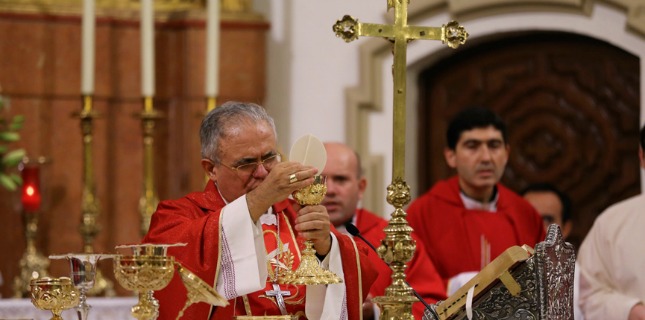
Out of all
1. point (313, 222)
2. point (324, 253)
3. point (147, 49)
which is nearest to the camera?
point (313, 222)

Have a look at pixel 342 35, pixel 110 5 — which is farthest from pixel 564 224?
pixel 342 35

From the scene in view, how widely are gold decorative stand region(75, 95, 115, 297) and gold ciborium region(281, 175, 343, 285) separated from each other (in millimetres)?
3102

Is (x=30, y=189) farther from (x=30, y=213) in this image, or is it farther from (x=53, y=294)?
(x=53, y=294)

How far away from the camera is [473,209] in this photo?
658cm

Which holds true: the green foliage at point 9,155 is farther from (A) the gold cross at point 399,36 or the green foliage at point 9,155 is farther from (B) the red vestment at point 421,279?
(A) the gold cross at point 399,36

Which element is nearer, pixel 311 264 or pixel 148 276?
pixel 148 276

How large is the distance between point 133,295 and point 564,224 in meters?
2.37

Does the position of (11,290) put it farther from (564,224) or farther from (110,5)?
(564,224)

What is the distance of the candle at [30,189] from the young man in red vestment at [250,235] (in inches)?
97.4

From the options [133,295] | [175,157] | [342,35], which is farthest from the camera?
[175,157]

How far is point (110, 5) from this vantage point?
7645 mm

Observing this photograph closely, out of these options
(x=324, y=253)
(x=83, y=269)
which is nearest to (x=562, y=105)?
(x=324, y=253)

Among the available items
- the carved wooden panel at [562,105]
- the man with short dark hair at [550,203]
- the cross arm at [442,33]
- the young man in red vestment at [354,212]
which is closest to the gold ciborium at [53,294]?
the cross arm at [442,33]

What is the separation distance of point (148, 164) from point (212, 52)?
698 millimetres
